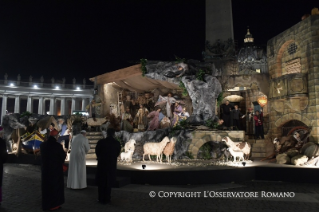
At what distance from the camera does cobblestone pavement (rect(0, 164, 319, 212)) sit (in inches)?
233

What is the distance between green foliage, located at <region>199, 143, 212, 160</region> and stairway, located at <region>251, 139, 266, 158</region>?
2281 mm

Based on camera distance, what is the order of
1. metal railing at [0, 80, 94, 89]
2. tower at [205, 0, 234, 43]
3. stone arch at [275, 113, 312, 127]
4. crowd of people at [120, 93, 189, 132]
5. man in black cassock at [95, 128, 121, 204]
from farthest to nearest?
metal railing at [0, 80, 94, 89] → tower at [205, 0, 234, 43] → crowd of people at [120, 93, 189, 132] → stone arch at [275, 113, 312, 127] → man in black cassock at [95, 128, 121, 204]

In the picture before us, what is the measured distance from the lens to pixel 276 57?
1413 centimetres

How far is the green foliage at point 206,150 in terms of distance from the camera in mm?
13041

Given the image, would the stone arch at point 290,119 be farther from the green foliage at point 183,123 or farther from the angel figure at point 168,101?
the angel figure at point 168,101

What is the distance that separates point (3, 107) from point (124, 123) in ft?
123

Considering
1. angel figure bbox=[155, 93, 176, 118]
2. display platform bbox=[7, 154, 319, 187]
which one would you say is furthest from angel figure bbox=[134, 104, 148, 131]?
display platform bbox=[7, 154, 319, 187]

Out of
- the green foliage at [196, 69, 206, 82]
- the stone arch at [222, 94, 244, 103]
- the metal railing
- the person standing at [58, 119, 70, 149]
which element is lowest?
the person standing at [58, 119, 70, 149]

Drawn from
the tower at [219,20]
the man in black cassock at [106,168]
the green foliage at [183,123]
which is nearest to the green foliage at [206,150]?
the green foliage at [183,123]

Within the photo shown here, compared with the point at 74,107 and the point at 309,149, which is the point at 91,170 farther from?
the point at 74,107

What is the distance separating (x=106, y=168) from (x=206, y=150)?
773 centimetres

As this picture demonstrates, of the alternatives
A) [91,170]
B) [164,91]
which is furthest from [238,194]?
[164,91]

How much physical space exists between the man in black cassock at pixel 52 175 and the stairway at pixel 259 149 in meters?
10.3

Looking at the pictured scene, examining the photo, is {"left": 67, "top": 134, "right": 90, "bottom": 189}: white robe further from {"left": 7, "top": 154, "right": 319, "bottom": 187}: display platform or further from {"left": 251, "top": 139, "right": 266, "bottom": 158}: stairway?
{"left": 251, "top": 139, "right": 266, "bottom": 158}: stairway
